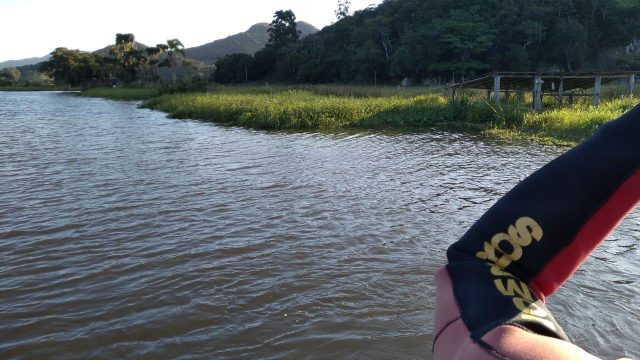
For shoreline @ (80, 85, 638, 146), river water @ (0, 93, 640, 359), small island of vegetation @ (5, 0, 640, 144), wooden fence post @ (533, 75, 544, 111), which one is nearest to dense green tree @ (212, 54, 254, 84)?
small island of vegetation @ (5, 0, 640, 144)

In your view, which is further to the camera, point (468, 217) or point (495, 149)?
point (495, 149)

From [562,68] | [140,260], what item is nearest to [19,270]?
[140,260]

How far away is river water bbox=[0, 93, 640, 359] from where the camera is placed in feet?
12.8

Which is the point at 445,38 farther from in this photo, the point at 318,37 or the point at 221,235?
the point at 221,235

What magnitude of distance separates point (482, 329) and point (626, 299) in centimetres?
447

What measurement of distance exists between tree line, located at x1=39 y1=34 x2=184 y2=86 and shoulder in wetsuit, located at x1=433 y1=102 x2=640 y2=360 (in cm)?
8671

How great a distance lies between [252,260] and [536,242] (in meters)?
4.81

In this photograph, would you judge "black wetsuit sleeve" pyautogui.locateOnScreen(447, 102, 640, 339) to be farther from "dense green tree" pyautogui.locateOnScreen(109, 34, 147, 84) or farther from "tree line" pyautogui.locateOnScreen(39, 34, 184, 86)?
"dense green tree" pyautogui.locateOnScreen(109, 34, 147, 84)

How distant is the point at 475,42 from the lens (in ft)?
174

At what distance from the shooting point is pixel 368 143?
1579 cm

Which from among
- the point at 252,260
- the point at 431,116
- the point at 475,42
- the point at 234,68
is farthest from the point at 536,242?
the point at 234,68

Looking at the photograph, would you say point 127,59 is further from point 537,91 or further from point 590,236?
point 590,236

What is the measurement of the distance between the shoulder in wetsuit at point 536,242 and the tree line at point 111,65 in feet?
284

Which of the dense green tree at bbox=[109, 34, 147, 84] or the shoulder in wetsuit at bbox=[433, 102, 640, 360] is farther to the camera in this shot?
the dense green tree at bbox=[109, 34, 147, 84]
